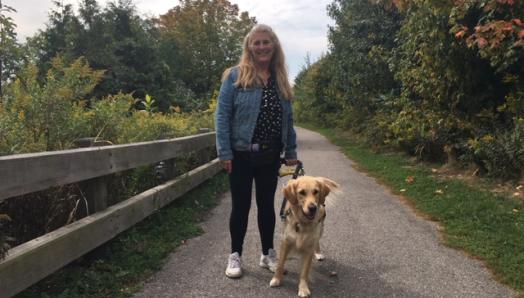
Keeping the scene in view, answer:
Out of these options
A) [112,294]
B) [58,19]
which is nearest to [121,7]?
[58,19]

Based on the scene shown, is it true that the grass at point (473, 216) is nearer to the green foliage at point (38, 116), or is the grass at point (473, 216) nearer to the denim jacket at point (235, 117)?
the denim jacket at point (235, 117)

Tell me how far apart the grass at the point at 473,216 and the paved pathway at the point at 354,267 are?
18 centimetres

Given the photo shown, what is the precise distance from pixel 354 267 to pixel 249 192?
1.24m

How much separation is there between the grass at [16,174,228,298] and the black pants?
2.67 feet

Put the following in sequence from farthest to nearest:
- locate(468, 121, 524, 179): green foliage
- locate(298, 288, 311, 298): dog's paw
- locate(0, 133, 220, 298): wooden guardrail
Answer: locate(468, 121, 524, 179): green foliage, locate(298, 288, 311, 298): dog's paw, locate(0, 133, 220, 298): wooden guardrail

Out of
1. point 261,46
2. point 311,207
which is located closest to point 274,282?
point 311,207

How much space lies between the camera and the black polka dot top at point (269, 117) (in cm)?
421

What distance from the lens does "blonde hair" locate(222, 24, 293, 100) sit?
4.18 metres

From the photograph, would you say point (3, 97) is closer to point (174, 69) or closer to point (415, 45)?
point (415, 45)

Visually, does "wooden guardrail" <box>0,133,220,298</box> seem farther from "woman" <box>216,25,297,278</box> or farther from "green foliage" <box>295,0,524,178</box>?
"green foliage" <box>295,0,524,178</box>

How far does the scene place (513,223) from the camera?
5973 mm

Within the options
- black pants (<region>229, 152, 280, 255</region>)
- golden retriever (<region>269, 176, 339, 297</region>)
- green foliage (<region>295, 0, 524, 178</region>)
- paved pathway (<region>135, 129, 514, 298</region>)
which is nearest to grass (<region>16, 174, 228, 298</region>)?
paved pathway (<region>135, 129, 514, 298</region>)

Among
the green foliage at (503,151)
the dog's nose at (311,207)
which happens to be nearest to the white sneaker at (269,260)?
the dog's nose at (311,207)

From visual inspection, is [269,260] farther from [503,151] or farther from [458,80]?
[458,80]
